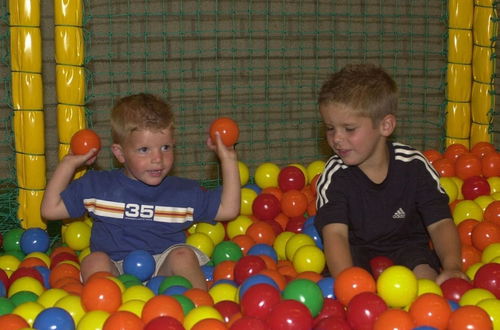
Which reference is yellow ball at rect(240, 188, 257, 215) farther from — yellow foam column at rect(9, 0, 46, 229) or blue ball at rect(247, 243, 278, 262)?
yellow foam column at rect(9, 0, 46, 229)

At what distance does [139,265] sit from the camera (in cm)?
282

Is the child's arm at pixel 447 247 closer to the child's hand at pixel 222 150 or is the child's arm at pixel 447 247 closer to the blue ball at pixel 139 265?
the child's hand at pixel 222 150

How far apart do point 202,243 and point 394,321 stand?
1.23m

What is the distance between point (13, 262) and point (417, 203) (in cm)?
162

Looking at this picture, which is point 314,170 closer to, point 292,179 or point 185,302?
point 292,179

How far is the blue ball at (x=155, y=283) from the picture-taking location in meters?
2.71

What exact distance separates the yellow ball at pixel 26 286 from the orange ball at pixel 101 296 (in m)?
0.42

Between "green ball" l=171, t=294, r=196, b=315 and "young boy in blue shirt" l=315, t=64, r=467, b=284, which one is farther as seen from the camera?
"young boy in blue shirt" l=315, t=64, r=467, b=284

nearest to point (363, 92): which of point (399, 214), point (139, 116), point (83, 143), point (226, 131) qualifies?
point (399, 214)

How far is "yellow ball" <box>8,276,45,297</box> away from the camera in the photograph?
272 cm

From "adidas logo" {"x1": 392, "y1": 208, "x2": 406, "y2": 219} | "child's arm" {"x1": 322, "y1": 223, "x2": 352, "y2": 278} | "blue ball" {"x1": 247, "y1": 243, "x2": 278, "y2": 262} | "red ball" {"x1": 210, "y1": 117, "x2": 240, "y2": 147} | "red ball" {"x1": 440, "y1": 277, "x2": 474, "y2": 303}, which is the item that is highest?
"red ball" {"x1": 210, "y1": 117, "x2": 240, "y2": 147}

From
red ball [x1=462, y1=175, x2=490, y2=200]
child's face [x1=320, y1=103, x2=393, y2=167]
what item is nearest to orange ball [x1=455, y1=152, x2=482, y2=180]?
red ball [x1=462, y1=175, x2=490, y2=200]

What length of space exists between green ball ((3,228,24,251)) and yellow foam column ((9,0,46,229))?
8 centimetres

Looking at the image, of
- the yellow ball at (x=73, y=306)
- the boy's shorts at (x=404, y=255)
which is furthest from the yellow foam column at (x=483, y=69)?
the yellow ball at (x=73, y=306)
